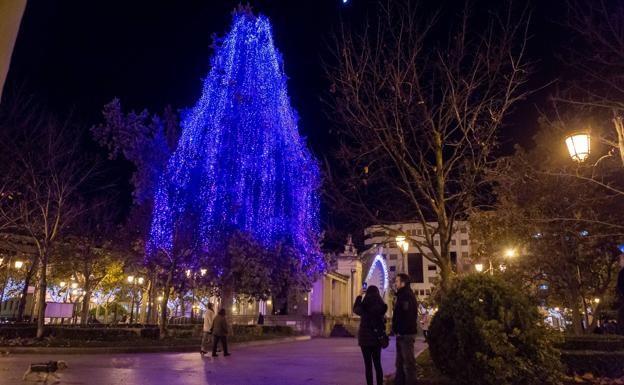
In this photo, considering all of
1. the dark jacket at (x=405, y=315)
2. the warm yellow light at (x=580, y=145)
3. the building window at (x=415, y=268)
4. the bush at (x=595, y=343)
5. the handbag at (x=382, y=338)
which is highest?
the building window at (x=415, y=268)

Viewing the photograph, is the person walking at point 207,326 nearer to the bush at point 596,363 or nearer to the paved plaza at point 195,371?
the paved plaza at point 195,371

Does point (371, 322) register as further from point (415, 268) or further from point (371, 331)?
point (415, 268)

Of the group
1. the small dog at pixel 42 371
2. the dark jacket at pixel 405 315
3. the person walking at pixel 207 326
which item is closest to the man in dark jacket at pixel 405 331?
the dark jacket at pixel 405 315

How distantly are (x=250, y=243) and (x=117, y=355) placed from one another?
7.33 m

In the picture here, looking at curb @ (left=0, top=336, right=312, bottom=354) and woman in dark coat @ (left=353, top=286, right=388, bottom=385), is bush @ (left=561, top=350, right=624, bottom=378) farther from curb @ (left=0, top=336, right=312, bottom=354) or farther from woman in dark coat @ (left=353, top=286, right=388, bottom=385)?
curb @ (left=0, top=336, right=312, bottom=354)

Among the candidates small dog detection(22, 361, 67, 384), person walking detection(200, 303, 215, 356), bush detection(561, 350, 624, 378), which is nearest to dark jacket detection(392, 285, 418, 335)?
bush detection(561, 350, 624, 378)

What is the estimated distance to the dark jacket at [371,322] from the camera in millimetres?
7535

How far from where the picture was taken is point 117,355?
1419 cm

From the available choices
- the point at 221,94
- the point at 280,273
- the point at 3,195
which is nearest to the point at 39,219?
the point at 3,195

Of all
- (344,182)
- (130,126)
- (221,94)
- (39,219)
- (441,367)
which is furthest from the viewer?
(130,126)

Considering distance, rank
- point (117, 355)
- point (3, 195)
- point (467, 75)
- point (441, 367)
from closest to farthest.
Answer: point (441, 367) < point (467, 75) < point (117, 355) < point (3, 195)

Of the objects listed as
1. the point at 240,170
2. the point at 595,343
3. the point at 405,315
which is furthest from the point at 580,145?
the point at 240,170

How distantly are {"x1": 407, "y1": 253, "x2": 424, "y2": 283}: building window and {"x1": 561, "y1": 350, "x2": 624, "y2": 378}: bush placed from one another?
100698 mm

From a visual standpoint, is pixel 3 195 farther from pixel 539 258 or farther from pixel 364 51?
pixel 539 258
